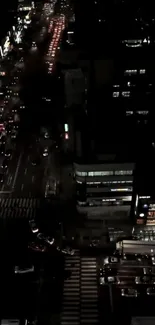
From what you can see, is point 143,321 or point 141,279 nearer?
point 143,321

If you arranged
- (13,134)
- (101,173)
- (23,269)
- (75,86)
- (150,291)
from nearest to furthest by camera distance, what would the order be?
(150,291), (23,269), (101,173), (75,86), (13,134)

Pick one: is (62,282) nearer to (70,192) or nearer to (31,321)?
(31,321)

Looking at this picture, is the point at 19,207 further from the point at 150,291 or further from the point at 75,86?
the point at 75,86

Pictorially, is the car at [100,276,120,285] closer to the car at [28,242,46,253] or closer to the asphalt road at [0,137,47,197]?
the car at [28,242,46,253]

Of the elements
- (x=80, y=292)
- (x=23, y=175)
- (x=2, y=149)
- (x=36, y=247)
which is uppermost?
(x=2, y=149)

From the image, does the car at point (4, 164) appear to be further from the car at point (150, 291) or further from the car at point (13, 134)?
the car at point (150, 291)

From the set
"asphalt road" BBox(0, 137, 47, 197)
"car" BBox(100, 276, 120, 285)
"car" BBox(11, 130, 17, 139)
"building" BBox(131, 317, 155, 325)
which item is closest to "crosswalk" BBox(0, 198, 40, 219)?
"asphalt road" BBox(0, 137, 47, 197)

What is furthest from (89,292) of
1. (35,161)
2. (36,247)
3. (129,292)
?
(35,161)

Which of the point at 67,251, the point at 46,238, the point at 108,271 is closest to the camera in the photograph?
the point at 108,271
